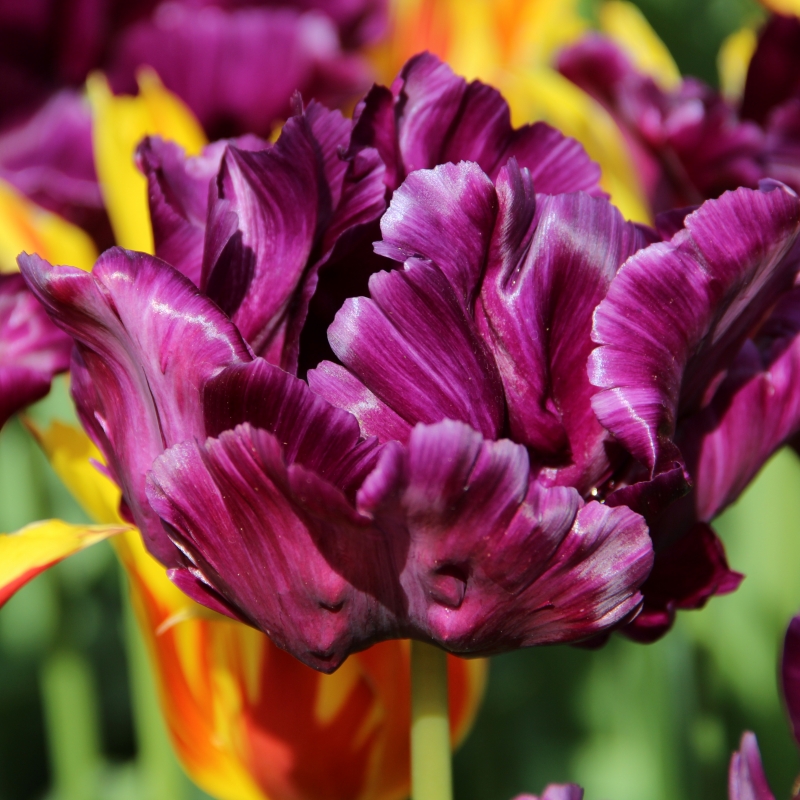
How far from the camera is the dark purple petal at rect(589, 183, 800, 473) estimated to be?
298 mm

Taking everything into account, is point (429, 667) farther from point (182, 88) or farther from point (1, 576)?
point (182, 88)

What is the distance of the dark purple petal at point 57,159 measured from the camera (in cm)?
78

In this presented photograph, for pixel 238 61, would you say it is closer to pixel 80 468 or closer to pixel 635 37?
pixel 635 37

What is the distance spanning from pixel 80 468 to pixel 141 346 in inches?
5.8

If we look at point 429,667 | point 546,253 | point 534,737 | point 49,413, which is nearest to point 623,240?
point 546,253

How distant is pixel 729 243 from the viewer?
31cm

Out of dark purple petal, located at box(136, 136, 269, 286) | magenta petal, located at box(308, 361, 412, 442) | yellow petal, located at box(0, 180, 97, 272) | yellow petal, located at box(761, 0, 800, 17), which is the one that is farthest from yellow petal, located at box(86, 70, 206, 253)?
yellow petal, located at box(761, 0, 800, 17)

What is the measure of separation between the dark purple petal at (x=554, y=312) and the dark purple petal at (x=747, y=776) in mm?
94

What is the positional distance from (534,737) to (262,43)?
0.51 metres

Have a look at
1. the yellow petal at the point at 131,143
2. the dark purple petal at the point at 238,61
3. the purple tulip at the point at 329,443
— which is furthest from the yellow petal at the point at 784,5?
the purple tulip at the point at 329,443

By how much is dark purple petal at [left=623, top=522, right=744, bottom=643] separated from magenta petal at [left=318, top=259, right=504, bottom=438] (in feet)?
0.30

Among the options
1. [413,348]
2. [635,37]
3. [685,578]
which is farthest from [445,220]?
[635,37]

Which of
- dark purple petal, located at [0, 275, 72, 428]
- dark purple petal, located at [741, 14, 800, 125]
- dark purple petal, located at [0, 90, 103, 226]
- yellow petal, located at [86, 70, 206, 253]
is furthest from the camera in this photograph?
dark purple petal, located at [0, 90, 103, 226]

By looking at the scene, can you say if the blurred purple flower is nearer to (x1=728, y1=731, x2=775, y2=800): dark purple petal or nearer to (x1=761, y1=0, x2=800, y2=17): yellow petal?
(x1=761, y1=0, x2=800, y2=17): yellow petal
